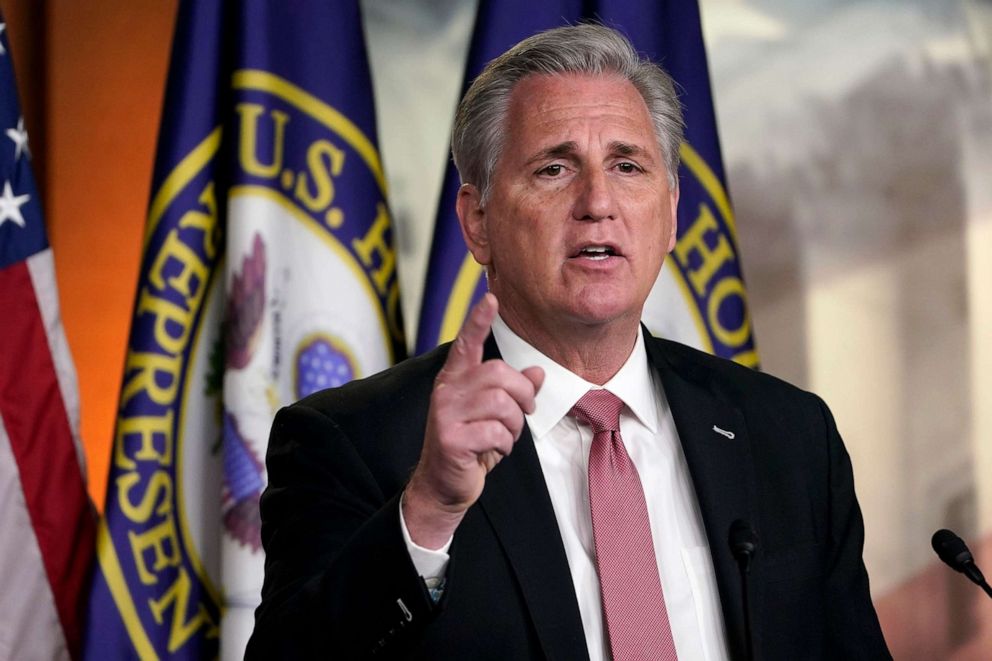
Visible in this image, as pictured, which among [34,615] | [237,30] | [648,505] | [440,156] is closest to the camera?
[648,505]

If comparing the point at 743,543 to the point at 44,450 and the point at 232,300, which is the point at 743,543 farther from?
the point at 44,450

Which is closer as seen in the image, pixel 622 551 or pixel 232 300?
pixel 622 551

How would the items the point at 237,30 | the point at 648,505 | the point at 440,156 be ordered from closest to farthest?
the point at 648,505 → the point at 237,30 → the point at 440,156

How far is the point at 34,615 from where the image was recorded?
9.71 ft

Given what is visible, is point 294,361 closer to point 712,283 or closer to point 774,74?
point 712,283

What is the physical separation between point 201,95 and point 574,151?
153 cm

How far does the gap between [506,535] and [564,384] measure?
11.2 inches

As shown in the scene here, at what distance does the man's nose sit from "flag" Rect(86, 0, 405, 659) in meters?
1.36

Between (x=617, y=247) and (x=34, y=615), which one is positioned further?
(x=34, y=615)

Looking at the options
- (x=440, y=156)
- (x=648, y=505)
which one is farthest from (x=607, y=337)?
(x=440, y=156)

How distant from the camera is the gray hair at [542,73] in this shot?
2.06 metres

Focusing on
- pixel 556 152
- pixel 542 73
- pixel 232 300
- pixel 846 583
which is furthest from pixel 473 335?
pixel 232 300

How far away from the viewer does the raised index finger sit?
4.42 ft

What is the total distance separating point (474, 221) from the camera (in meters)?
2.12
